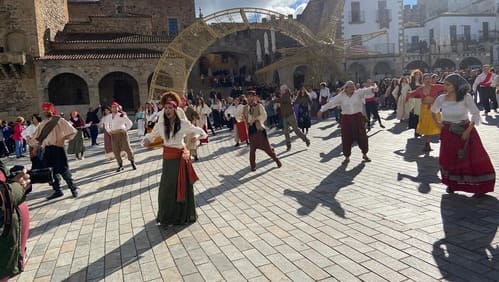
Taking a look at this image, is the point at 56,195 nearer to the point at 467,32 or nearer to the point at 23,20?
the point at 23,20

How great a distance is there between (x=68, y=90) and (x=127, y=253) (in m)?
28.2

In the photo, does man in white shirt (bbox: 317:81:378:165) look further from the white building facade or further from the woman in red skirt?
the white building facade

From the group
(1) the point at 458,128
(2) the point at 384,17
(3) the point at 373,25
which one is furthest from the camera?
(3) the point at 373,25

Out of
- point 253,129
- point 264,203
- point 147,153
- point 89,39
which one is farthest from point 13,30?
point 264,203

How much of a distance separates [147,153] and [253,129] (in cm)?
536

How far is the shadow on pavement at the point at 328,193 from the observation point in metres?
5.36

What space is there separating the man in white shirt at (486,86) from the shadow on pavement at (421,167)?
622 centimetres

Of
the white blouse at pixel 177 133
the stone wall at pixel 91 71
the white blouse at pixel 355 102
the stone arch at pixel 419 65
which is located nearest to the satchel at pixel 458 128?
the white blouse at pixel 355 102

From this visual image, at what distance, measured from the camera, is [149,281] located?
358 centimetres

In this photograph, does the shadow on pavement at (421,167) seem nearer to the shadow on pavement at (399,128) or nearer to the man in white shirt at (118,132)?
the shadow on pavement at (399,128)

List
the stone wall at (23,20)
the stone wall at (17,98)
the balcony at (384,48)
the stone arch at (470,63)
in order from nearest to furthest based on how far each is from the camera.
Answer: the stone wall at (23,20), the stone wall at (17,98), the balcony at (384,48), the stone arch at (470,63)

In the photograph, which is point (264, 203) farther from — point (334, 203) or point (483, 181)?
point (483, 181)

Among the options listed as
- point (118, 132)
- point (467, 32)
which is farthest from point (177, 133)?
point (467, 32)

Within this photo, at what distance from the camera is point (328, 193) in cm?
605
